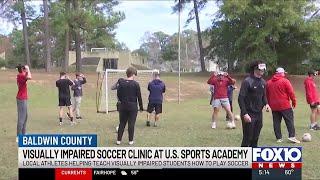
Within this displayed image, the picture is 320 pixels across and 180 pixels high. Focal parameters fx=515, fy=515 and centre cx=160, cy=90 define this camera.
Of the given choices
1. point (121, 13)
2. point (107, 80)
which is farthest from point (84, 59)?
point (107, 80)

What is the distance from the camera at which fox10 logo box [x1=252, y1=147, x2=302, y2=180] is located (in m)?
5.66

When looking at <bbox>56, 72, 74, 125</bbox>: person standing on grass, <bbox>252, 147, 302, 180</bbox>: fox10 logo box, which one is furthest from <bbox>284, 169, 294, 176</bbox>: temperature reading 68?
<bbox>56, 72, 74, 125</bbox>: person standing on grass

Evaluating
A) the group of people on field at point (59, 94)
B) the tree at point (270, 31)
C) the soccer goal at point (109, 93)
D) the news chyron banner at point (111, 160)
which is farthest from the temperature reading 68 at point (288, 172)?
the tree at point (270, 31)

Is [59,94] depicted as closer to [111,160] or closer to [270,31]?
[111,160]

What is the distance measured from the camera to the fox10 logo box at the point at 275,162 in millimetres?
5660

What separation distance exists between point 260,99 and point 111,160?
13.4 ft

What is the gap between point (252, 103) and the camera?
8.82 meters

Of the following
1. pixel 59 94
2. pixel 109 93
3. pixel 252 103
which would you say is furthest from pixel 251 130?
pixel 109 93

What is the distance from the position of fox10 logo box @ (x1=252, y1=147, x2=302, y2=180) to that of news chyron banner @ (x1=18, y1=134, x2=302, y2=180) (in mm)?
59

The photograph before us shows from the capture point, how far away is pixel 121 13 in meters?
43.1

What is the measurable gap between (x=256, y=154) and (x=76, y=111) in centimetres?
1327

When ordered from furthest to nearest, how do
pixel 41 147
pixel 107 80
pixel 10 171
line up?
pixel 107 80 → pixel 10 171 → pixel 41 147

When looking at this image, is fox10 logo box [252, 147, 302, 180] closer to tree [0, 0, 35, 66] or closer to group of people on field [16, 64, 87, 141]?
group of people on field [16, 64, 87, 141]

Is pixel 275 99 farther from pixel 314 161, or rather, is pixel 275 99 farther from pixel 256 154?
pixel 256 154
